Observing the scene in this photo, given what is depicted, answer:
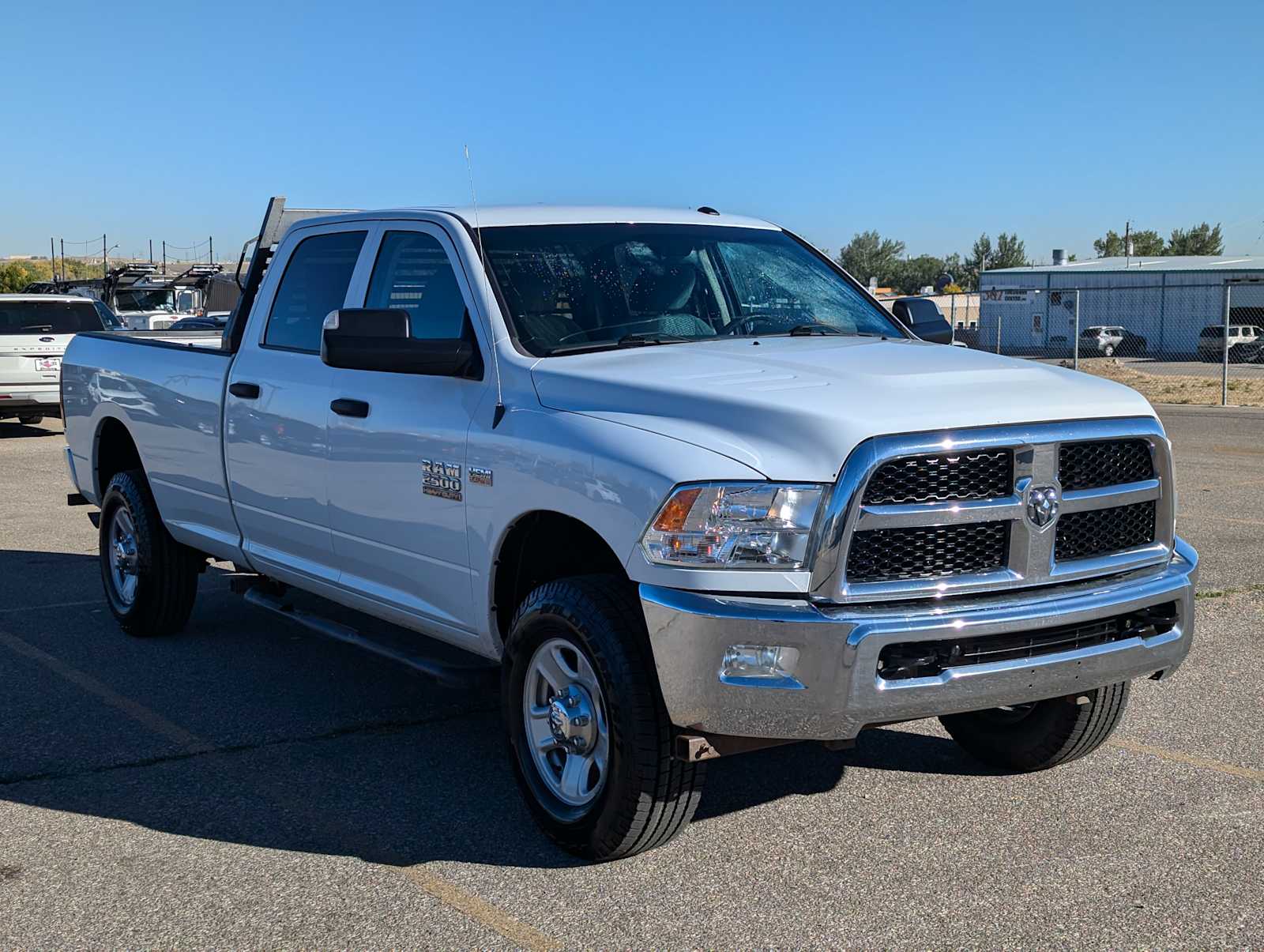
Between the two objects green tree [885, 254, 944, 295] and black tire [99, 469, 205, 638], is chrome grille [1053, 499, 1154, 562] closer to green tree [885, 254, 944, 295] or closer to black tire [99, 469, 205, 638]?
black tire [99, 469, 205, 638]

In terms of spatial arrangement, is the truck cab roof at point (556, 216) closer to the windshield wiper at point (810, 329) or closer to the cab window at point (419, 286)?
the cab window at point (419, 286)

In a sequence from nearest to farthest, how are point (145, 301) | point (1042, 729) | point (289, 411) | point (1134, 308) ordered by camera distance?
point (1042, 729) → point (289, 411) → point (145, 301) → point (1134, 308)

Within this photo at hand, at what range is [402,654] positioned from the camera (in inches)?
207

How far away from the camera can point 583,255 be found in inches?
211

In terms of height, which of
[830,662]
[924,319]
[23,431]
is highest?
[924,319]

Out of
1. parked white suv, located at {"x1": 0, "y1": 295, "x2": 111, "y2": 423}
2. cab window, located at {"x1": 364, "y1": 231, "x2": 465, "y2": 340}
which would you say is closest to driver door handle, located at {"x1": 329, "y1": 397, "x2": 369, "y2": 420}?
cab window, located at {"x1": 364, "y1": 231, "x2": 465, "y2": 340}

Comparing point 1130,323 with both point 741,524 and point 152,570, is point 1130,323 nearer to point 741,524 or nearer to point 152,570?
point 152,570

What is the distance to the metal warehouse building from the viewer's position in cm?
5191

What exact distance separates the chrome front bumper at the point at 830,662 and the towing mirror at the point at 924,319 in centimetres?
205

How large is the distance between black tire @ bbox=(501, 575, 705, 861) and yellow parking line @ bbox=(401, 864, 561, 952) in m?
0.38

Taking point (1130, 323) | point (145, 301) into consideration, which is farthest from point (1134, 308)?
point (145, 301)

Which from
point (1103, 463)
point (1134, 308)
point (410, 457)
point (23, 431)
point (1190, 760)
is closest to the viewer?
point (1103, 463)

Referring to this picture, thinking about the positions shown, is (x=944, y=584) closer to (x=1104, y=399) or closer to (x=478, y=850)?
(x=1104, y=399)

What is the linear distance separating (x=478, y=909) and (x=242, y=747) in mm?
1877
